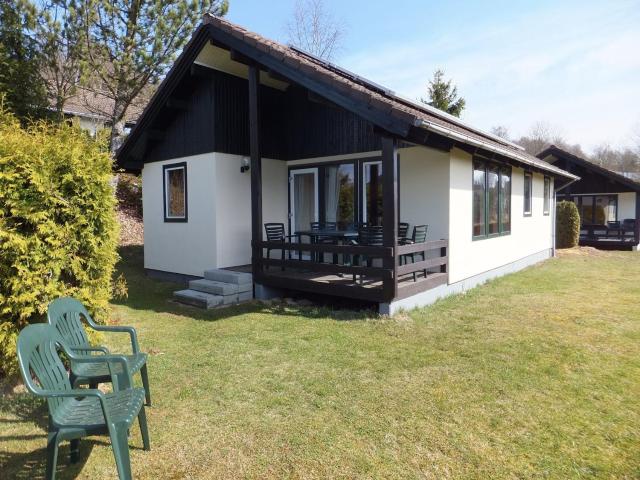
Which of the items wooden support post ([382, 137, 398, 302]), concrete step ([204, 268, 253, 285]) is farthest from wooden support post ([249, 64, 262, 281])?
wooden support post ([382, 137, 398, 302])

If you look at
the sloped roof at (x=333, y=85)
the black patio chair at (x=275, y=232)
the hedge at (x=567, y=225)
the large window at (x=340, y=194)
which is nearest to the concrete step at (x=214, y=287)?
the black patio chair at (x=275, y=232)

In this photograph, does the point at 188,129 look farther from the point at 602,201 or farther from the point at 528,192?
the point at 602,201

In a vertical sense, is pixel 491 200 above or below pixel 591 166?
below

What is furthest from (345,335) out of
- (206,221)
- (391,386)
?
(206,221)

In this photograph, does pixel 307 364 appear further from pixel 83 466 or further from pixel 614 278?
pixel 614 278

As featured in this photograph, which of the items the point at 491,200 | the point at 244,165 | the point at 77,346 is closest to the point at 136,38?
the point at 244,165

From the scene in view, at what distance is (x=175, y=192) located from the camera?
10086 mm

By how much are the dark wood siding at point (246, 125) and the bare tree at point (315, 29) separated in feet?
55.3

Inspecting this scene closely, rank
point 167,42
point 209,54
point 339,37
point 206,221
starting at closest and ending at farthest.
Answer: point 209,54 < point 206,221 < point 167,42 < point 339,37

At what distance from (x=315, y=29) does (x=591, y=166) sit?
651 inches

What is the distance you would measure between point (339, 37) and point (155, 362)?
24557 mm

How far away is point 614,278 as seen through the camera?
1050 centimetres

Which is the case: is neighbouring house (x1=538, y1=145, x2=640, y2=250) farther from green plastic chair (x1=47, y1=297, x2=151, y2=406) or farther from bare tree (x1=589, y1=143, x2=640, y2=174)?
bare tree (x1=589, y1=143, x2=640, y2=174)

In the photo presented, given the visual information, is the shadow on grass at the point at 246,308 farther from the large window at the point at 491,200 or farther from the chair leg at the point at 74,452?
the chair leg at the point at 74,452
